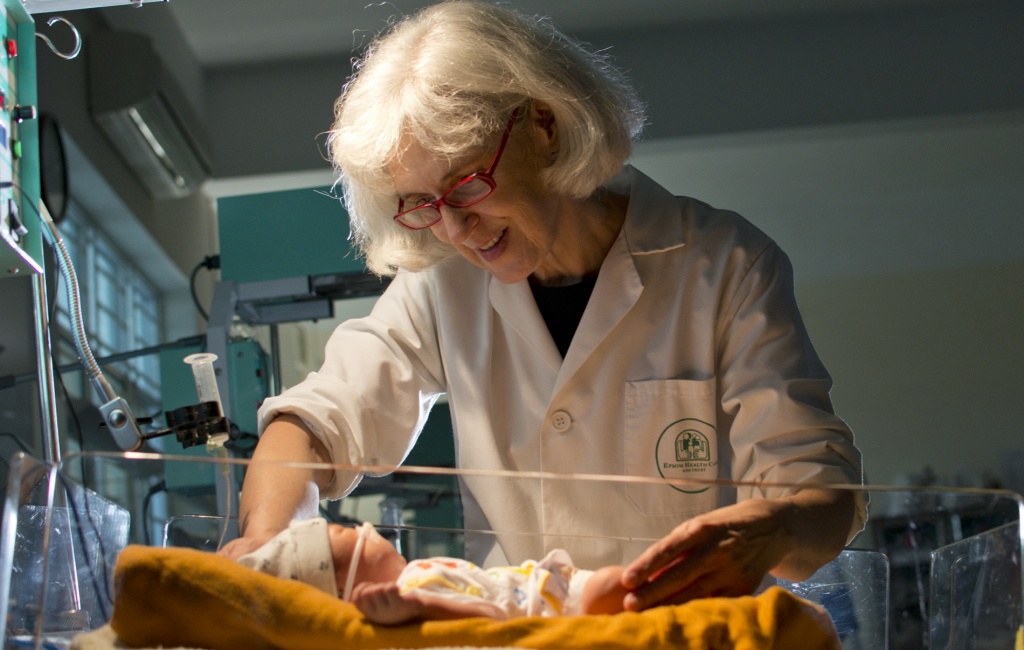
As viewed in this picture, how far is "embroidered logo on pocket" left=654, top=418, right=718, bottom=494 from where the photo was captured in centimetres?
118

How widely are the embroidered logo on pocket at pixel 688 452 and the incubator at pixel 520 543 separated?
0.27m

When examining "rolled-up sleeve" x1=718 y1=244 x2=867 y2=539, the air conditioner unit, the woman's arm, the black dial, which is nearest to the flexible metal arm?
the woman's arm

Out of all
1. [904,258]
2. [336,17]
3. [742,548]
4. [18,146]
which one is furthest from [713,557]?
[904,258]

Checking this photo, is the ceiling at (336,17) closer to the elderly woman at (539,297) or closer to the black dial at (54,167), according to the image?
the black dial at (54,167)

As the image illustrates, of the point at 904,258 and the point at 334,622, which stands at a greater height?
the point at 904,258

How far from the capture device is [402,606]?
762 mm

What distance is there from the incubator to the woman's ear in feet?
2.46

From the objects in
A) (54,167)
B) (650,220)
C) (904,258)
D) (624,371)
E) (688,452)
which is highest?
(54,167)

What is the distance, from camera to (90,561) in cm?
88

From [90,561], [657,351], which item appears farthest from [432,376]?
[90,561]

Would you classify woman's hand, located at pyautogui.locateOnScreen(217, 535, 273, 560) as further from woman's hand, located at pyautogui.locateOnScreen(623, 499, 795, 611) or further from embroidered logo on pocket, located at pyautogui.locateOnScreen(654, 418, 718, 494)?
embroidered logo on pocket, located at pyautogui.locateOnScreen(654, 418, 718, 494)

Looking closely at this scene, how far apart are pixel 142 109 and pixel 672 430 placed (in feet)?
10.6

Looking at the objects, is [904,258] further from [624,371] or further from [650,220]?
[624,371]

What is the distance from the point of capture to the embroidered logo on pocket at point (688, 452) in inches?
46.6
